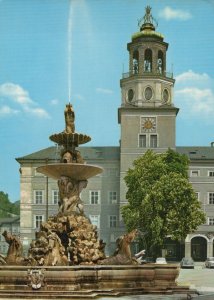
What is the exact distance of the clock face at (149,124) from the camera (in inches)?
2707

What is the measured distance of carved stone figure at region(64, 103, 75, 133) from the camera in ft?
74.8

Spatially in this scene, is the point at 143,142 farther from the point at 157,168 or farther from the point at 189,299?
the point at 189,299

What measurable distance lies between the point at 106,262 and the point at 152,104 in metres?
50.6

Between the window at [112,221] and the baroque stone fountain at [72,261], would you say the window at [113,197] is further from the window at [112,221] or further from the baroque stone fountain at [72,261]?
the baroque stone fountain at [72,261]

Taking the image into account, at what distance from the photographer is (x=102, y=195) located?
239 ft

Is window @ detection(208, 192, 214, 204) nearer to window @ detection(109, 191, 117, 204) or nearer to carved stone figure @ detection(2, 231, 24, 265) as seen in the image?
window @ detection(109, 191, 117, 204)

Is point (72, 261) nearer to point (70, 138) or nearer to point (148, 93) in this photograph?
point (70, 138)

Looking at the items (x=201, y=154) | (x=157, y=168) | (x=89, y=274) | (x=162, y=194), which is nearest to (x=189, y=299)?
(x=89, y=274)

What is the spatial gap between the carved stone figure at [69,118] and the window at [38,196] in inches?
1996

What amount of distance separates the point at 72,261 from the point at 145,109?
4969cm

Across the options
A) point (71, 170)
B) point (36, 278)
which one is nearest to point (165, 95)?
point (71, 170)

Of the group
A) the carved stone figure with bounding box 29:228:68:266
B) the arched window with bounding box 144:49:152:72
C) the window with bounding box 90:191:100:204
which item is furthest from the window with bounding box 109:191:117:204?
the carved stone figure with bounding box 29:228:68:266

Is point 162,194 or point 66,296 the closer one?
point 66,296

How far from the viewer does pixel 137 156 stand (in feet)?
224
